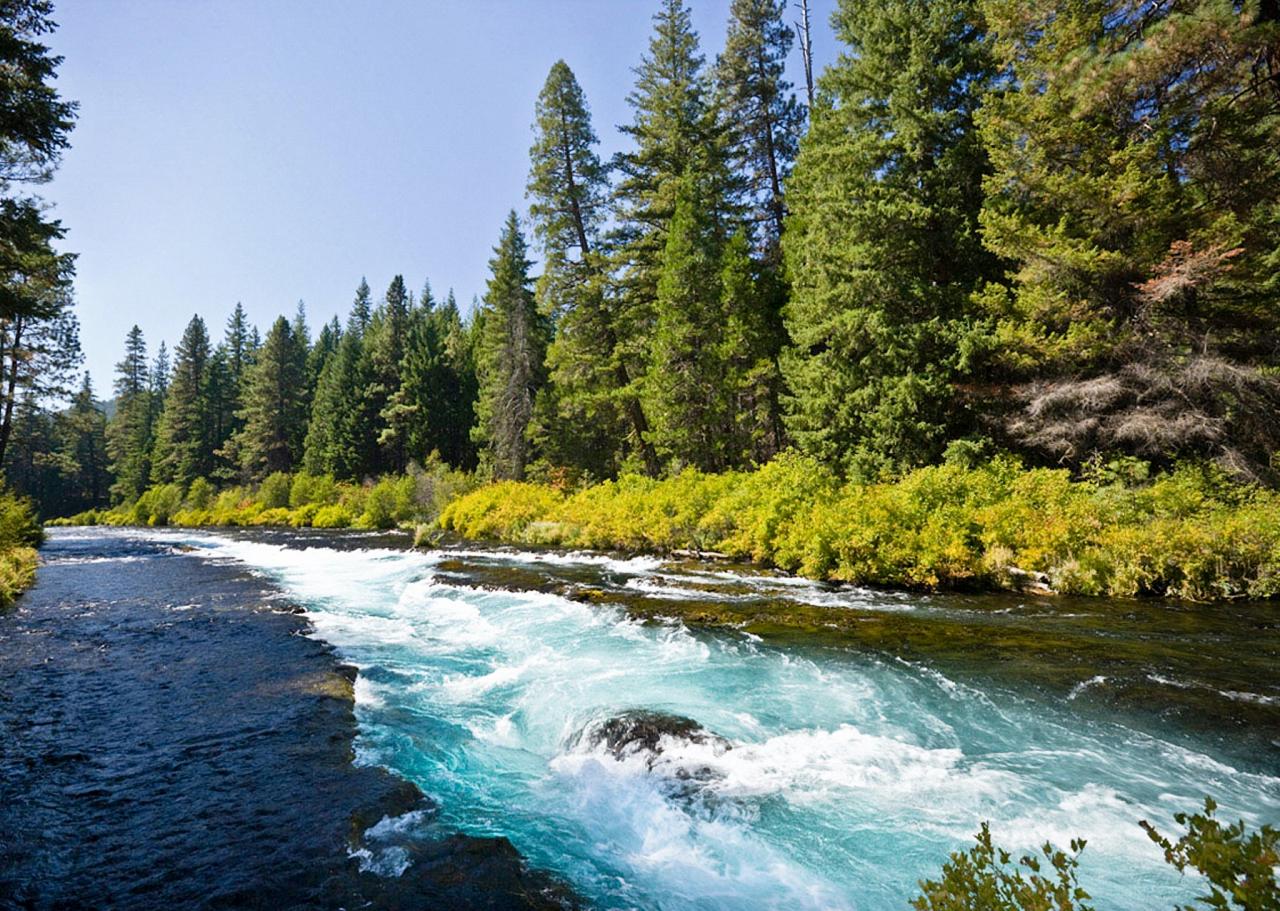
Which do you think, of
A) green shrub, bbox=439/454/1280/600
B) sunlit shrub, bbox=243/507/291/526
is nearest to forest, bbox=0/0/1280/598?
green shrub, bbox=439/454/1280/600

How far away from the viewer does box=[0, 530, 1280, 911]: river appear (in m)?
4.05

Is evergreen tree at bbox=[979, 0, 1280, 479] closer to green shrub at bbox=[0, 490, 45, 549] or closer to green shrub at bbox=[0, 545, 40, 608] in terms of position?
green shrub at bbox=[0, 545, 40, 608]

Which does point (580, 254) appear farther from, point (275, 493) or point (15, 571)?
point (275, 493)

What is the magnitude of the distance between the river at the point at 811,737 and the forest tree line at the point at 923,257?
6.43 metres

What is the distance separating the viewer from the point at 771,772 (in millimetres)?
5176

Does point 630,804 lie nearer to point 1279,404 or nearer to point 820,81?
point 1279,404

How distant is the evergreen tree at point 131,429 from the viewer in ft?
221

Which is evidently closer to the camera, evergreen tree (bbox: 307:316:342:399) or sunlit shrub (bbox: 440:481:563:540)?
sunlit shrub (bbox: 440:481:563:540)

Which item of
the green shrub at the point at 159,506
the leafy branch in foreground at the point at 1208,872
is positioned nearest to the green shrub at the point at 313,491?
the green shrub at the point at 159,506

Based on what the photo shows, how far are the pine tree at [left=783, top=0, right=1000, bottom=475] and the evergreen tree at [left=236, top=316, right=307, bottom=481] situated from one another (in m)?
55.2

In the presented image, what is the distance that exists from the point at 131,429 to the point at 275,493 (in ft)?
148

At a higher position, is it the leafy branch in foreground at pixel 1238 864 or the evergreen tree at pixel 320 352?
the evergreen tree at pixel 320 352

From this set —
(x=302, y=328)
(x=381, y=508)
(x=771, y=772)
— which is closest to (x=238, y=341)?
(x=302, y=328)

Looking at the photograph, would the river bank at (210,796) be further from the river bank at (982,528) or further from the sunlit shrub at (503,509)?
the sunlit shrub at (503,509)
